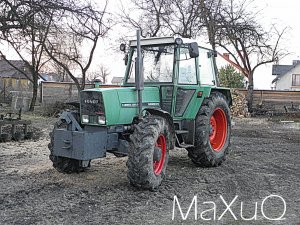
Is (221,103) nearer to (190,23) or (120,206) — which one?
(120,206)

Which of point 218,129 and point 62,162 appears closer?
point 62,162

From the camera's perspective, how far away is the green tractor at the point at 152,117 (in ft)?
20.1

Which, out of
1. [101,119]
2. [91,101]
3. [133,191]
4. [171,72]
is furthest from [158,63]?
[133,191]

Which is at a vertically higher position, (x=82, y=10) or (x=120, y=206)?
(x=82, y=10)

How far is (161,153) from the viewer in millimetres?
6535

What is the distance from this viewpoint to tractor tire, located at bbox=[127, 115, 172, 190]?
233 inches

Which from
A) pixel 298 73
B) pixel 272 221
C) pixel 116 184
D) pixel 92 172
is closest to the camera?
pixel 272 221

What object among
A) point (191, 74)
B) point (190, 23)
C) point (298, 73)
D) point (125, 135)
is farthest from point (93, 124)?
point (298, 73)

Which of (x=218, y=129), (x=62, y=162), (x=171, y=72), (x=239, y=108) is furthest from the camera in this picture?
(x=239, y=108)

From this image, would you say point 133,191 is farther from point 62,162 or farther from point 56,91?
point 56,91

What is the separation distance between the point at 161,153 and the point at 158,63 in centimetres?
194

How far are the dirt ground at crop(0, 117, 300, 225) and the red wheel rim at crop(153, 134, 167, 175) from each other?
28 cm

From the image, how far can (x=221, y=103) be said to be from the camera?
27.3ft

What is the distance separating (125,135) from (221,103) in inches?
97.6
